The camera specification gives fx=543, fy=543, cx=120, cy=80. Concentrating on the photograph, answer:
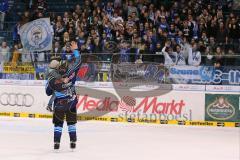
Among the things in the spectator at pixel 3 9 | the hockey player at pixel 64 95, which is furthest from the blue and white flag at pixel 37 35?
the hockey player at pixel 64 95

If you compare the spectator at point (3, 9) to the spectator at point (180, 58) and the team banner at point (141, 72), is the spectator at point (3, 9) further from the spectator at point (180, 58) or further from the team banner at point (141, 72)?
the spectator at point (180, 58)

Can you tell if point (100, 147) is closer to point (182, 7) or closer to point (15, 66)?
point (15, 66)

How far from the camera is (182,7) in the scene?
1820 centimetres

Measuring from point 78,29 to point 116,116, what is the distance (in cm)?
366

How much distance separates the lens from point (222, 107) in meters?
15.1

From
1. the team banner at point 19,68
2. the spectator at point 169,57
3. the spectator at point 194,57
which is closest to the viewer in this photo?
the spectator at point 194,57

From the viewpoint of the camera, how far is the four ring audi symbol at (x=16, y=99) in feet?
54.1

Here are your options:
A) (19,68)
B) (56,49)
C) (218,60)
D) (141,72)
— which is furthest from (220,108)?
(19,68)

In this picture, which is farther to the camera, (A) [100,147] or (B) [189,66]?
(B) [189,66]

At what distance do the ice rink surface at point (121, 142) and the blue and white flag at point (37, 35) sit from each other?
245 centimetres

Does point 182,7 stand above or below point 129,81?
above

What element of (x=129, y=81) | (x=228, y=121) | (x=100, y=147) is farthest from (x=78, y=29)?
(x=100, y=147)

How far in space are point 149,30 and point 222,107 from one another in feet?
11.5

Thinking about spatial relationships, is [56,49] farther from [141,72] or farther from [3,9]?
[3,9]
